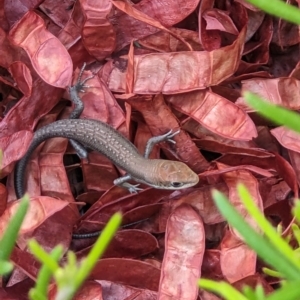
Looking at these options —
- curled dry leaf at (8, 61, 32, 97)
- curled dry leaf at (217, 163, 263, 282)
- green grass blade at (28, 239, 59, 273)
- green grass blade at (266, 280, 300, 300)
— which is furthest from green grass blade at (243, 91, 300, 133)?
curled dry leaf at (8, 61, 32, 97)

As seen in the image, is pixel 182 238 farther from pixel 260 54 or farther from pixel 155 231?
pixel 260 54

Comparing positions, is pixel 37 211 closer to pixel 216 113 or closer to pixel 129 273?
pixel 129 273

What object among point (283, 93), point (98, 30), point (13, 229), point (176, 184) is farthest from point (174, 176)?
point (13, 229)

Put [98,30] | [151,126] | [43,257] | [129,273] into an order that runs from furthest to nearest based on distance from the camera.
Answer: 1. [151,126]
2. [98,30]
3. [129,273]
4. [43,257]

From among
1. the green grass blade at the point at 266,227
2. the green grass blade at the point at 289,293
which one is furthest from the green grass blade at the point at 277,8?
the green grass blade at the point at 289,293

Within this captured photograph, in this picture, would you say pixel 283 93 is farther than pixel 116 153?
No

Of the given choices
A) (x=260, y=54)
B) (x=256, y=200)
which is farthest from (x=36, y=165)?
(x=260, y=54)
